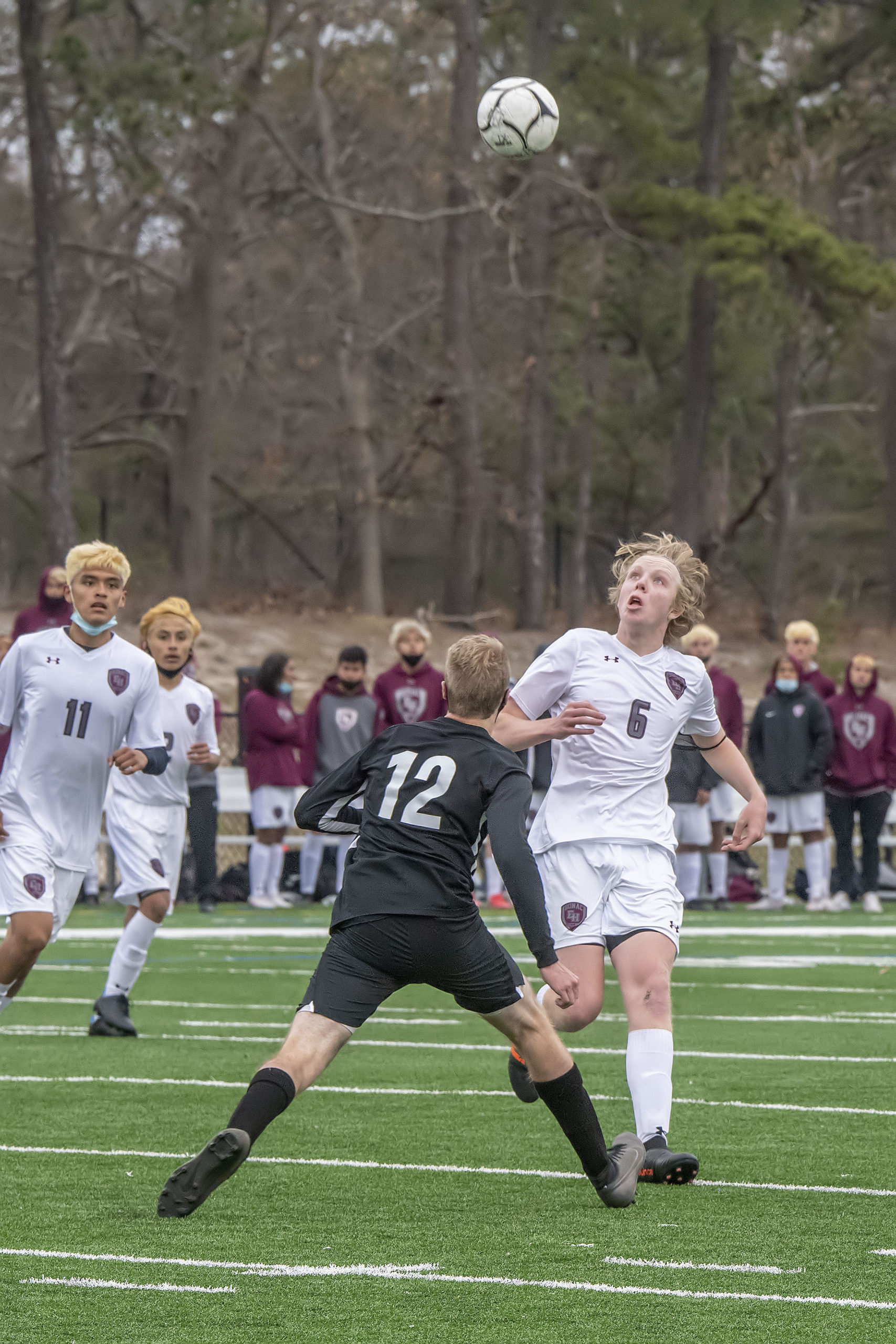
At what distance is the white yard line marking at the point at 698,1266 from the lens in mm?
5145

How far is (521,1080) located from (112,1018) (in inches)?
145

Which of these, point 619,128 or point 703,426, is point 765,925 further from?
point 619,128

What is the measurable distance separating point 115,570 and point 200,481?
2795cm

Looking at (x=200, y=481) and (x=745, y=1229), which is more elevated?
(x=200, y=481)

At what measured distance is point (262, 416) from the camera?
46.2 metres

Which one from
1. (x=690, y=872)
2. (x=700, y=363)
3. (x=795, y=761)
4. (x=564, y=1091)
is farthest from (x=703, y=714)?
(x=700, y=363)

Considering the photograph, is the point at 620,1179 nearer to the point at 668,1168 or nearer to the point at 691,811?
the point at 668,1168

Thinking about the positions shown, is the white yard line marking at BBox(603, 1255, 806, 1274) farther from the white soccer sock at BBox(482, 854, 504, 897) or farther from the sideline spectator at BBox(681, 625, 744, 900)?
the white soccer sock at BBox(482, 854, 504, 897)

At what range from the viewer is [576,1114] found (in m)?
5.79

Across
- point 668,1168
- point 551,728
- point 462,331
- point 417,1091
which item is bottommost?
point 417,1091

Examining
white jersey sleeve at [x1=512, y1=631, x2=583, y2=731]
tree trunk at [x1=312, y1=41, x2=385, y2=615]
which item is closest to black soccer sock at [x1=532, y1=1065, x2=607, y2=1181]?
white jersey sleeve at [x1=512, y1=631, x2=583, y2=731]

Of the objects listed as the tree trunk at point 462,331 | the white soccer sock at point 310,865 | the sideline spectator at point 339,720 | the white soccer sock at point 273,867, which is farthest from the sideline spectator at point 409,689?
the tree trunk at point 462,331

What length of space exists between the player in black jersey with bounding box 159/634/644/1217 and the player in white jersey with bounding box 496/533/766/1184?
0.61m

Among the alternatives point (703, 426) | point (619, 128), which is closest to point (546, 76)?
point (619, 128)
